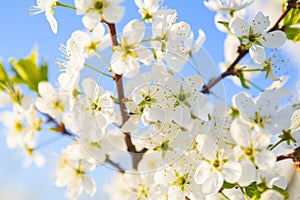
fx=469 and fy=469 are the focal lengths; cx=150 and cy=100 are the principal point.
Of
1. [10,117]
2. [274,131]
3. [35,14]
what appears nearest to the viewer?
[274,131]

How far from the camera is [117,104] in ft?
2.81

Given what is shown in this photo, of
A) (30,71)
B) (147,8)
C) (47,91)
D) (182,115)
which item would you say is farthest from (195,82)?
(30,71)

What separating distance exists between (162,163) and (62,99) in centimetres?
30

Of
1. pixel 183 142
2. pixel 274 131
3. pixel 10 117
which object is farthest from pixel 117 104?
pixel 10 117

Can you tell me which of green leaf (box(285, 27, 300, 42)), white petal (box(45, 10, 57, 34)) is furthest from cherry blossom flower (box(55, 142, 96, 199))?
green leaf (box(285, 27, 300, 42))

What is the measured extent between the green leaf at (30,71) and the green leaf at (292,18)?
2.02 feet

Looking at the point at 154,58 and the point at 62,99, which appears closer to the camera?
the point at 154,58

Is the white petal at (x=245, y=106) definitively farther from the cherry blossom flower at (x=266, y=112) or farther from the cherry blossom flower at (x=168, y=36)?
the cherry blossom flower at (x=168, y=36)

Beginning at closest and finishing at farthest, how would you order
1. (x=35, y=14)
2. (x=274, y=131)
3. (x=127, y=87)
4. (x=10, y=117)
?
(x=274, y=131)
(x=127, y=87)
(x=35, y=14)
(x=10, y=117)

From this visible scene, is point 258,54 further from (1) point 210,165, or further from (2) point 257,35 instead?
(1) point 210,165

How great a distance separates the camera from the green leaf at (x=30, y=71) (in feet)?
4.04

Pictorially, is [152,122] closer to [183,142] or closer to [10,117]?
[183,142]

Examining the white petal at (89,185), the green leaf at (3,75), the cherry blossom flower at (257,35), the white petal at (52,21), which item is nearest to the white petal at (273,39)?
the cherry blossom flower at (257,35)

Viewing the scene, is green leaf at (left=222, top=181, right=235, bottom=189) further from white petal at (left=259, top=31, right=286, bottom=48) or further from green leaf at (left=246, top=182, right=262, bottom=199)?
white petal at (left=259, top=31, right=286, bottom=48)
